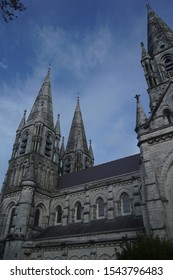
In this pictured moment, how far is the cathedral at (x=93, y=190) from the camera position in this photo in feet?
51.4

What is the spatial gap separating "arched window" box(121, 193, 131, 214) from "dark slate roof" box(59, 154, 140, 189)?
3.18m

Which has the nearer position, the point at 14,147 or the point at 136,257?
the point at 136,257

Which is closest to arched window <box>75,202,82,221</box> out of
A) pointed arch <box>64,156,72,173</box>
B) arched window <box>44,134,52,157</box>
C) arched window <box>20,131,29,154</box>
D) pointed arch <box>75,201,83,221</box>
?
pointed arch <box>75,201,83,221</box>

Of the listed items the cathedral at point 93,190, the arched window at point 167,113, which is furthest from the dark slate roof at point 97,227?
the arched window at point 167,113

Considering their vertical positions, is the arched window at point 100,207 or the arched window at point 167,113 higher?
the arched window at point 167,113

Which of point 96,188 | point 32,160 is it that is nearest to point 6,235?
point 32,160

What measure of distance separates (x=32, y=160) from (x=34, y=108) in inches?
485

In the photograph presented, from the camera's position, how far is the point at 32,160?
1166 inches

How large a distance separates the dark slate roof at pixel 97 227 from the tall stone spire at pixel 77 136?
1979 centimetres

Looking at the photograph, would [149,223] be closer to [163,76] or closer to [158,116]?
[158,116]

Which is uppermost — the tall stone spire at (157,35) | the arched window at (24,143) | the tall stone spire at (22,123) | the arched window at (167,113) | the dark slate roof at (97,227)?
the tall stone spire at (157,35)

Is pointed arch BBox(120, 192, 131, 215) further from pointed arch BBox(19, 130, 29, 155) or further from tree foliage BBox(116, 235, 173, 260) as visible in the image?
pointed arch BBox(19, 130, 29, 155)

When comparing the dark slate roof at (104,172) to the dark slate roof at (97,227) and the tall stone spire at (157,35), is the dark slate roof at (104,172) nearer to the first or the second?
the dark slate roof at (97,227)
